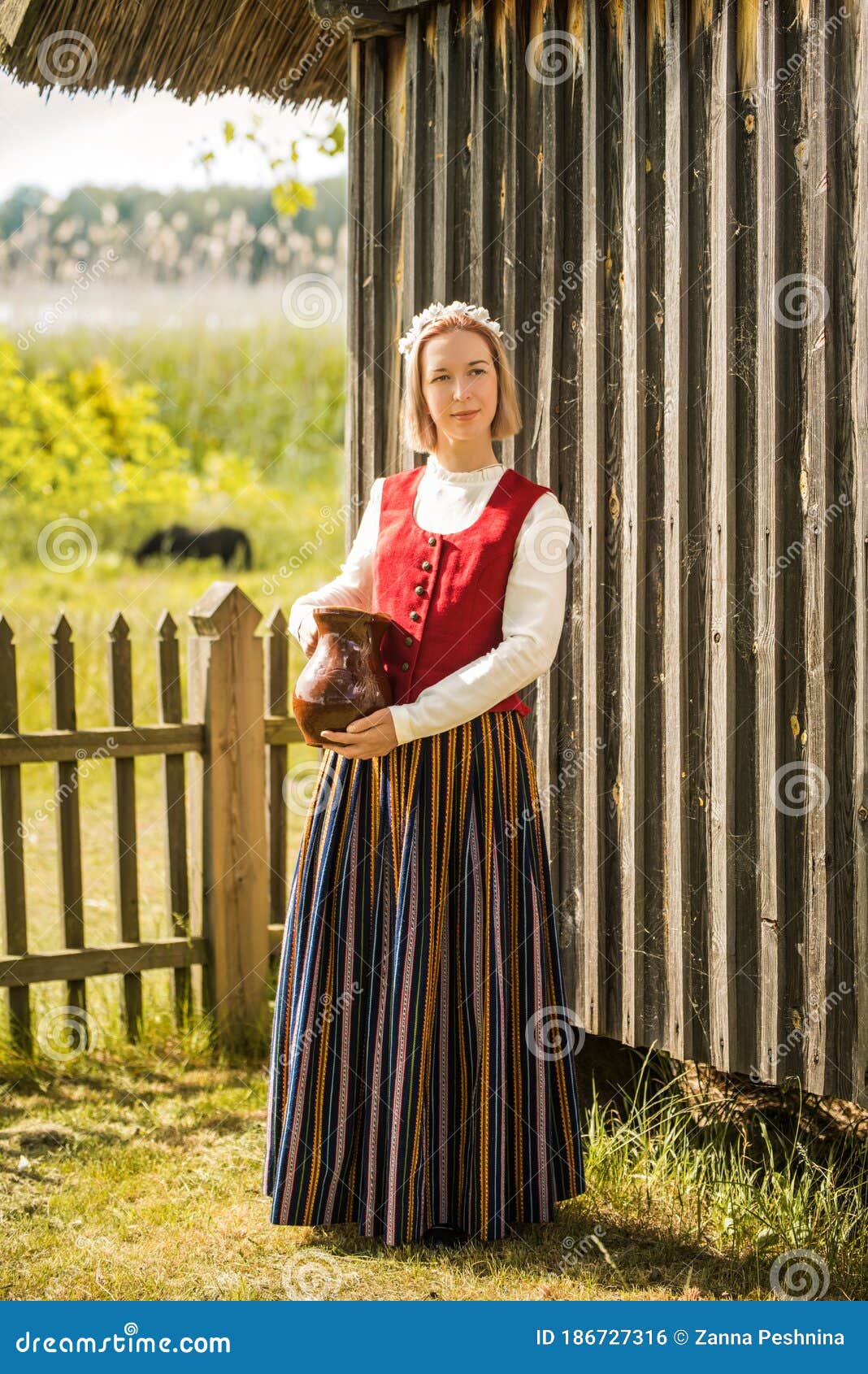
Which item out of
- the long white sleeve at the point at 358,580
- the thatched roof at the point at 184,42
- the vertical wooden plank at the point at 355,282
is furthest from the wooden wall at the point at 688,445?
the long white sleeve at the point at 358,580

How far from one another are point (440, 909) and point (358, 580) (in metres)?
0.85

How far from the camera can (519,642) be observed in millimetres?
2930

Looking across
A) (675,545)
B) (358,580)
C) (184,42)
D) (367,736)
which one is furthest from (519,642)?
(184,42)

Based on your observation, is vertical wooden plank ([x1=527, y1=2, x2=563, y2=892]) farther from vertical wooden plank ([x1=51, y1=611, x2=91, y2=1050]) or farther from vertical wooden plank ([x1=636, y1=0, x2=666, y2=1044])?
vertical wooden plank ([x1=51, y1=611, x2=91, y2=1050])

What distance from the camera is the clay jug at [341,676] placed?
2.94 metres

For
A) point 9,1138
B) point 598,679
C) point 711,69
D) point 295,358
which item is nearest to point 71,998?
point 9,1138

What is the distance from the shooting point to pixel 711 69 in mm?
3205

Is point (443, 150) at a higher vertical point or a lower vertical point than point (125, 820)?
higher

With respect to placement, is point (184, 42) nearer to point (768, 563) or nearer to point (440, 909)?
point (768, 563)

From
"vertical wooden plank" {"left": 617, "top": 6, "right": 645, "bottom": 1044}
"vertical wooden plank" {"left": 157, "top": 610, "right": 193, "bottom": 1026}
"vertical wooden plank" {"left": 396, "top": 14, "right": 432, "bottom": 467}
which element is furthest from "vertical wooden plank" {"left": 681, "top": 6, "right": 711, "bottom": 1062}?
"vertical wooden plank" {"left": 157, "top": 610, "right": 193, "bottom": 1026}

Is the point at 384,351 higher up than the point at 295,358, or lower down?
lower down

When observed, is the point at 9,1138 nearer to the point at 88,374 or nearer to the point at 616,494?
the point at 616,494

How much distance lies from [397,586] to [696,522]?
0.80 meters

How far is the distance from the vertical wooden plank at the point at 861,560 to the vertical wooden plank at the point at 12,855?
267 centimetres
